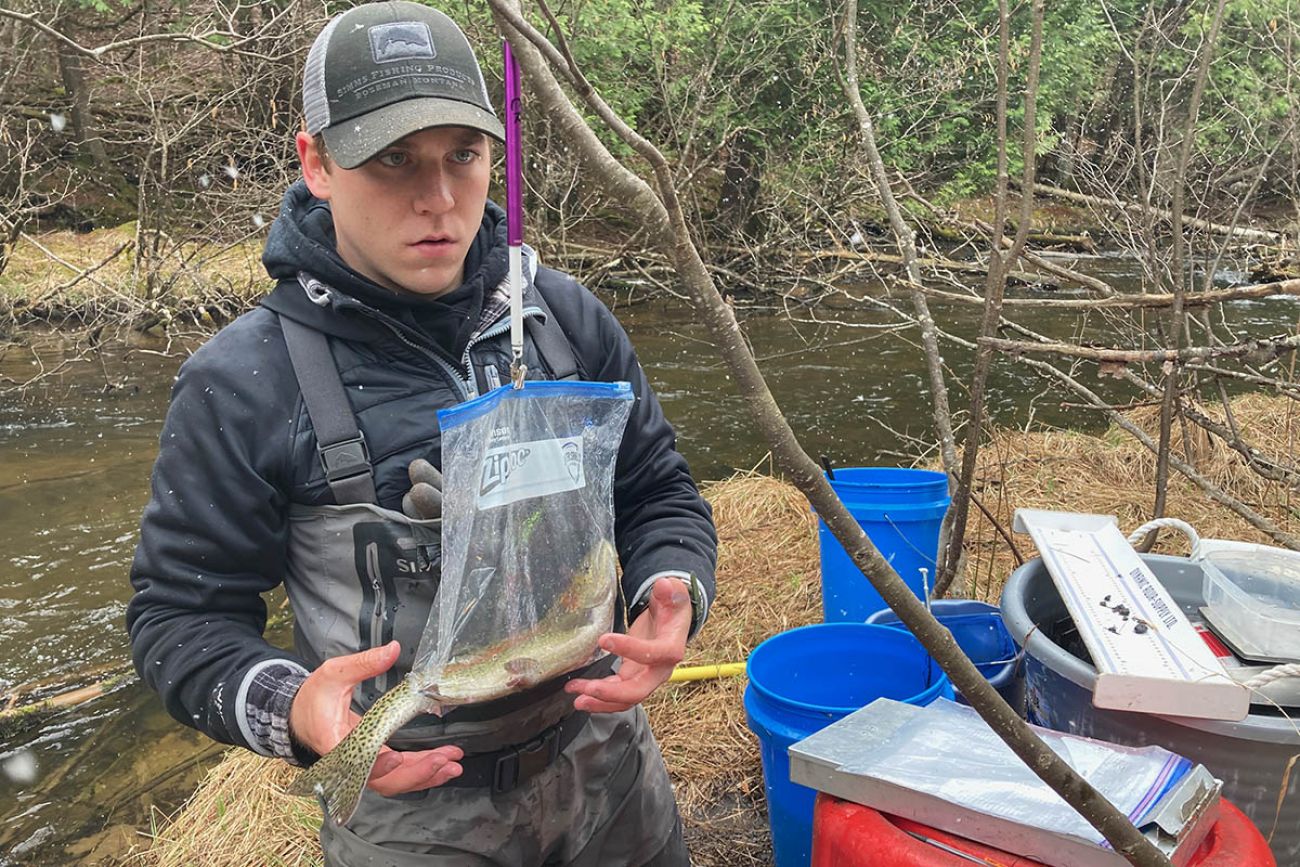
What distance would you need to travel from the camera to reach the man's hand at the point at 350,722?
140 cm

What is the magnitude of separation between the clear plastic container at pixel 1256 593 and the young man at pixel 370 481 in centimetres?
127

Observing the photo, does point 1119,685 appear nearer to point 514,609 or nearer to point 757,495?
point 514,609

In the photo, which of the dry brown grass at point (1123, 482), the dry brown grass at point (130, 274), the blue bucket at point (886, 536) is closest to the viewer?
the blue bucket at point (886, 536)

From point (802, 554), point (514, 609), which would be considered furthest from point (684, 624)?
point (802, 554)

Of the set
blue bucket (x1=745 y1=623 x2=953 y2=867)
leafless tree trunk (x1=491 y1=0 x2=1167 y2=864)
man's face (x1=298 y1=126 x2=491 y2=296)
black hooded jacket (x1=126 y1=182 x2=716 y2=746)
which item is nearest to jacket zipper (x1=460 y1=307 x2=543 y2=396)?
black hooded jacket (x1=126 y1=182 x2=716 y2=746)

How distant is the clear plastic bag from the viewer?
1.52 metres

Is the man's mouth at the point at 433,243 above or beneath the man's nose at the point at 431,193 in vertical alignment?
beneath

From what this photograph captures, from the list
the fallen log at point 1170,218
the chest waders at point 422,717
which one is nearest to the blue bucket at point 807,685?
the chest waders at point 422,717

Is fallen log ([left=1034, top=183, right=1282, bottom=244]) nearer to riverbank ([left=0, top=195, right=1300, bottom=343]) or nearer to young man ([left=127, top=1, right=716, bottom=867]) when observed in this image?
riverbank ([left=0, top=195, right=1300, bottom=343])

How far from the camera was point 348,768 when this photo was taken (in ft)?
4.33

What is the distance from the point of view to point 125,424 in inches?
326

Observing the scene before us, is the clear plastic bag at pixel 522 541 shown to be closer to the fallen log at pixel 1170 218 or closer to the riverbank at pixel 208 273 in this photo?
the fallen log at pixel 1170 218

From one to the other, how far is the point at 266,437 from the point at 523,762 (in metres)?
0.76

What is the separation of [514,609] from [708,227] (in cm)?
1267
